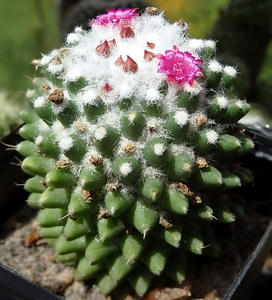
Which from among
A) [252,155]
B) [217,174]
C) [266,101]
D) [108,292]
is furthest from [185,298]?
[266,101]

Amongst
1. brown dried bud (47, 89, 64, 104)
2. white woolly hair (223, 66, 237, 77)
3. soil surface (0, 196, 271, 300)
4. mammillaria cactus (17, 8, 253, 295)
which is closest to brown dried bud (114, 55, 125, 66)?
mammillaria cactus (17, 8, 253, 295)

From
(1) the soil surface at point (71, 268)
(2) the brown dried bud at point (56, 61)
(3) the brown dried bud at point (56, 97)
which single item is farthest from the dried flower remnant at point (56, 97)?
(1) the soil surface at point (71, 268)

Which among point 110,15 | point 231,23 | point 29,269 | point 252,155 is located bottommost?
point 29,269

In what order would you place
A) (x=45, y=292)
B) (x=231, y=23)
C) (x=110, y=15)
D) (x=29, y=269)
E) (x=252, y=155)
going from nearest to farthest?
(x=45, y=292) → (x=110, y=15) → (x=29, y=269) → (x=252, y=155) → (x=231, y=23)

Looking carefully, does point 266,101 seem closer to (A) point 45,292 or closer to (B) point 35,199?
(B) point 35,199

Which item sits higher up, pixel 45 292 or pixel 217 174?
pixel 217 174

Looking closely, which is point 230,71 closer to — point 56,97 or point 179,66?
point 179,66

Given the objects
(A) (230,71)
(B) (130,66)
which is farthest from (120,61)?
(A) (230,71)

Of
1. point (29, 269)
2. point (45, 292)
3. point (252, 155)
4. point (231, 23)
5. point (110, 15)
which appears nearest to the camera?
point (45, 292)
